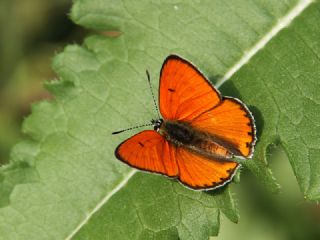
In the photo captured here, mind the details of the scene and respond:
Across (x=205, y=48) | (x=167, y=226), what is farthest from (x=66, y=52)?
(x=167, y=226)

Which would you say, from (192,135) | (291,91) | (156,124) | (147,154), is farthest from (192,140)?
(291,91)

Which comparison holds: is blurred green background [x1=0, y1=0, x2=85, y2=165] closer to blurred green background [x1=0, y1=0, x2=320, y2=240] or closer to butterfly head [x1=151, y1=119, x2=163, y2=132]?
blurred green background [x1=0, y1=0, x2=320, y2=240]

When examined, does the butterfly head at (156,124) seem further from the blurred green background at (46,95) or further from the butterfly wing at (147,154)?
the blurred green background at (46,95)

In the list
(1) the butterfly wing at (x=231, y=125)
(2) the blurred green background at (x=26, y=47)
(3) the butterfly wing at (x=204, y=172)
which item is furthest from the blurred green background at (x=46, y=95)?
(3) the butterfly wing at (x=204, y=172)

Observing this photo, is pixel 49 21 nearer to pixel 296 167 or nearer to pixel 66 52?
pixel 66 52

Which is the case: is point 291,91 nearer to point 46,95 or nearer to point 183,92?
point 183,92

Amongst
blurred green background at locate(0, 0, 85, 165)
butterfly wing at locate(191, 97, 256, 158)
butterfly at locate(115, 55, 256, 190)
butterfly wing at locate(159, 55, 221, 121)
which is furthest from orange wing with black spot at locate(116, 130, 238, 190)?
blurred green background at locate(0, 0, 85, 165)
